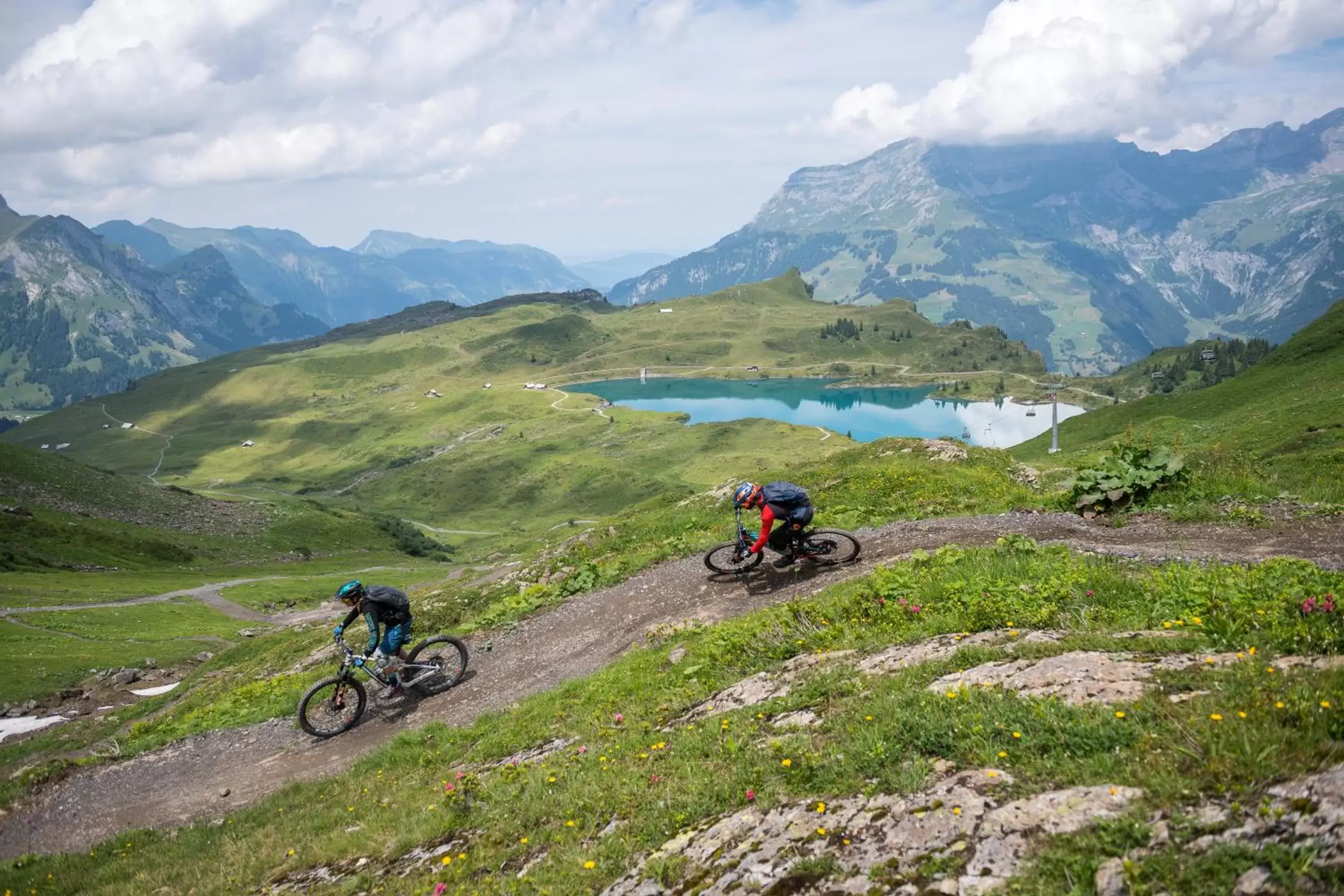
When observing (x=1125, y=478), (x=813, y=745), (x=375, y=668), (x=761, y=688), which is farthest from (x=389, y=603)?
(x=1125, y=478)

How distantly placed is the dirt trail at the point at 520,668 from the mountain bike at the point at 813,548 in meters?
0.44

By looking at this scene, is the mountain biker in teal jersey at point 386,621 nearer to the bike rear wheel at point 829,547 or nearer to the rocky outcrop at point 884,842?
the bike rear wheel at point 829,547

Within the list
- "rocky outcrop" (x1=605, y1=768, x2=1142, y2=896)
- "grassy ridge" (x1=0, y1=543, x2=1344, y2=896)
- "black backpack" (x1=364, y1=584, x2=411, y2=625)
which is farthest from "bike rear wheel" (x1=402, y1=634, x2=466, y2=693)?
"rocky outcrop" (x1=605, y1=768, x2=1142, y2=896)

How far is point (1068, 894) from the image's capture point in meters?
6.02

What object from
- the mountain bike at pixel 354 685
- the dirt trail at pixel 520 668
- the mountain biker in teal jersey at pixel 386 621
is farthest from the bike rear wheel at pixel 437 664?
the dirt trail at pixel 520 668

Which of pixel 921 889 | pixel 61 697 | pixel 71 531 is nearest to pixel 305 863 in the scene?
pixel 921 889

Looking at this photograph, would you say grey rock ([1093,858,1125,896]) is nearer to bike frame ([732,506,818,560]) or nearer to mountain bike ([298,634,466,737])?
bike frame ([732,506,818,560])

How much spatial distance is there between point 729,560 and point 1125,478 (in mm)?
11451

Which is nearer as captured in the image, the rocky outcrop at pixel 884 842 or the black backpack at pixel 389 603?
the rocky outcrop at pixel 884 842

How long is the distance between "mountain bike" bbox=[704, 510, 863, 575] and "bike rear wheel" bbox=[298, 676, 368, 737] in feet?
36.0

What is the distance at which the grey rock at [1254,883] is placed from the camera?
537 cm

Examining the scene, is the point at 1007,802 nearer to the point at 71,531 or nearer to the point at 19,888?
the point at 19,888

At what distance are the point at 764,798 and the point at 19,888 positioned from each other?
49.5ft

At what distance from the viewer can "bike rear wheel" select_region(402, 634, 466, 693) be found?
20922 millimetres
